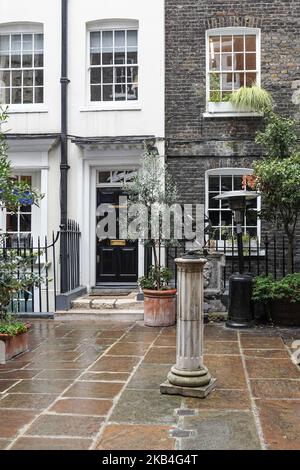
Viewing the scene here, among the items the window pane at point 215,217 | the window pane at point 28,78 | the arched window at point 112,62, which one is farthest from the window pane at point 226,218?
the window pane at point 28,78

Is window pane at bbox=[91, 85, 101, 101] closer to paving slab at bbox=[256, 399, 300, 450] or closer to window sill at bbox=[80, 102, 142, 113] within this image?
window sill at bbox=[80, 102, 142, 113]

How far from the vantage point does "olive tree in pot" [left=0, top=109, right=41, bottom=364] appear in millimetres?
6281

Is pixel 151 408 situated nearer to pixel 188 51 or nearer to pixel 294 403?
pixel 294 403

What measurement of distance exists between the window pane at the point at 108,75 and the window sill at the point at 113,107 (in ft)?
2.01

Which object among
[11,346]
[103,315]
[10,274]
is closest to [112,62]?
[103,315]

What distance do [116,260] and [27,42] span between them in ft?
17.6

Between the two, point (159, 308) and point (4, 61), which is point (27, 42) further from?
point (159, 308)

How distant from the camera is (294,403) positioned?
4.64 metres

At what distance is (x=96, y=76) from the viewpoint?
454 inches

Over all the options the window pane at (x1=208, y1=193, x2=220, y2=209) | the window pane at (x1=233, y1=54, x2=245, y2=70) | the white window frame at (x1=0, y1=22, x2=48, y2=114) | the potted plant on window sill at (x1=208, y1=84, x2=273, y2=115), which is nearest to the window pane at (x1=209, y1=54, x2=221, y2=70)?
the window pane at (x1=233, y1=54, x2=245, y2=70)

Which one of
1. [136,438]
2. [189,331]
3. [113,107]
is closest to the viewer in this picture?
[136,438]

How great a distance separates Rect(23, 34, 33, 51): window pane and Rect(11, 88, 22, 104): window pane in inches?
37.3
